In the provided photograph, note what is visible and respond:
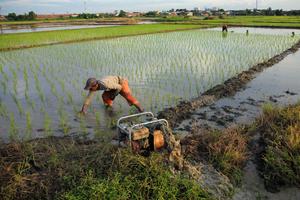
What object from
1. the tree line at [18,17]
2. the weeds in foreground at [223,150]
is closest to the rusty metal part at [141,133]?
the weeds in foreground at [223,150]

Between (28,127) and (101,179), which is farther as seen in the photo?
(28,127)

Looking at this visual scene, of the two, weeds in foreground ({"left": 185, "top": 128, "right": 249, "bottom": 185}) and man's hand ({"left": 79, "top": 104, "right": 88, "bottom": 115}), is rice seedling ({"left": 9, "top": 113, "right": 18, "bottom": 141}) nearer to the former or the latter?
man's hand ({"left": 79, "top": 104, "right": 88, "bottom": 115})

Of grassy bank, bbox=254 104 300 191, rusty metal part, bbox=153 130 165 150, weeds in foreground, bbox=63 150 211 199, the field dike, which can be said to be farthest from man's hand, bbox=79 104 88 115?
grassy bank, bbox=254 104 300 191

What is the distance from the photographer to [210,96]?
6.81 metres

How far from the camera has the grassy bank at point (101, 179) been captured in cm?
302

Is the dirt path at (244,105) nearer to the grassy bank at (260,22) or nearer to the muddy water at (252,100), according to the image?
the muddy water at (252,100)

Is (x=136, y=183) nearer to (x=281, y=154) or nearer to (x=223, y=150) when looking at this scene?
(x=223, y=150)

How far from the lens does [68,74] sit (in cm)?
925

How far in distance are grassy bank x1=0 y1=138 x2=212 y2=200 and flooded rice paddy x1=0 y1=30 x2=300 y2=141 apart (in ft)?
5.32

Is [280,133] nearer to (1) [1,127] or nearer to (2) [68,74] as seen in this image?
(1) [1,127]

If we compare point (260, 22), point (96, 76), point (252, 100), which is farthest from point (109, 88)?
point (260, 22)

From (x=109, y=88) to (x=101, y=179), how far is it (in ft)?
8.28

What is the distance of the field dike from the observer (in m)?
5.70

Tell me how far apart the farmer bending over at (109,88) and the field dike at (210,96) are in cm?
62
